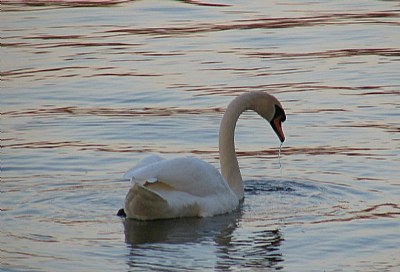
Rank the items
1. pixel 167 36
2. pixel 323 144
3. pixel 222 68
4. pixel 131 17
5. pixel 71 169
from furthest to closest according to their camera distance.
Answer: pixel 131 17
pixel 167 36
pixel 222 68
pixel 323 144
pixel 71 169

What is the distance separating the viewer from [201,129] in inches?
536

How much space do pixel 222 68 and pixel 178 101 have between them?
2363 millimetres

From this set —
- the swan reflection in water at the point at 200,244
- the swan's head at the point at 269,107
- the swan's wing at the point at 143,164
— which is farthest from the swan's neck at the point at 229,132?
the swan reflection in water at the point at 200,244

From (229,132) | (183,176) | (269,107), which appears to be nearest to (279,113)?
(269,107)

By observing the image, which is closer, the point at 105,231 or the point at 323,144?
the point at 105,231

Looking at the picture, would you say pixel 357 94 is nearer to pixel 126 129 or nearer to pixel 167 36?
pixel 126 129

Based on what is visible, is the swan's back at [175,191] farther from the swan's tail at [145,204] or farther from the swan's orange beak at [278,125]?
the swan's orange beak at [278,125]

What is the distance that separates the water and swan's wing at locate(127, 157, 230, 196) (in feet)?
0.86

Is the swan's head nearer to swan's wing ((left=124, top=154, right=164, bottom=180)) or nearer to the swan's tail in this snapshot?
swan's wing ((left=124, top=154, right=164, bottom=180))

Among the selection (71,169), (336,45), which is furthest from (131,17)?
(71,169)

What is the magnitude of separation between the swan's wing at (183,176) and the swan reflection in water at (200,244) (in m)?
0.25

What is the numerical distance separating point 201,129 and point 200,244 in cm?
460

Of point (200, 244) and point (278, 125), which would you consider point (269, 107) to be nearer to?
point (278, 125)

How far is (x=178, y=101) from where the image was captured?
49.9ft
